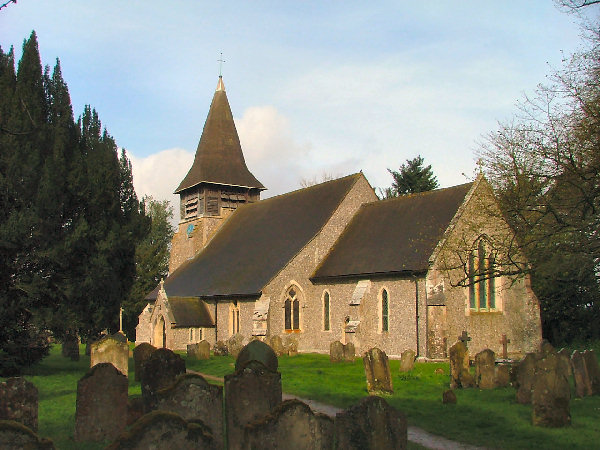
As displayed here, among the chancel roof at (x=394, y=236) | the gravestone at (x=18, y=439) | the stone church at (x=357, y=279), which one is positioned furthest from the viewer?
the chancel roof at (x=394, y=236)

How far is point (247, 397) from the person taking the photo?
8195 mm

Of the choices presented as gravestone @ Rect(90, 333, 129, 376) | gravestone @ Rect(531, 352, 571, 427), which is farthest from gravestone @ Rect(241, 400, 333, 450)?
gravestone @ Rect(90, 333, 129, 376)

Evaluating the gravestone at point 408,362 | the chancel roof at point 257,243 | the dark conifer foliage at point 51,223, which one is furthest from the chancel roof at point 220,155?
the gravestone at point 408,362

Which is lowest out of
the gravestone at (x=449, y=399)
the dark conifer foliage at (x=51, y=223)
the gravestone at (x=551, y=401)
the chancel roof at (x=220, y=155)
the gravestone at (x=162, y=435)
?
the gravestone at (x=449, y=399)

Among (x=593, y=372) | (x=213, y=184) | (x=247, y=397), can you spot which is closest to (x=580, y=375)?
(x=593, y=372)

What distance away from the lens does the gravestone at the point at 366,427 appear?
624 centimetres

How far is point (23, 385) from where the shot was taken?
882cm

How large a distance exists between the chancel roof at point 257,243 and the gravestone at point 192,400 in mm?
18041

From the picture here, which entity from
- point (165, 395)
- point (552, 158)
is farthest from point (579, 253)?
point (165, 395)

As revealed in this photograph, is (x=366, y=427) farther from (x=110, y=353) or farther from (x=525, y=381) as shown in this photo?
(x=110, y=353)

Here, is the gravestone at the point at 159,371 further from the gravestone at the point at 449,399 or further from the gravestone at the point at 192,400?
the gravestone at the point at 449,399

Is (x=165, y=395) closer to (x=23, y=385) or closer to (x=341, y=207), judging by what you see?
(x=23, y=385)

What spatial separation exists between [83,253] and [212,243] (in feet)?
52.9

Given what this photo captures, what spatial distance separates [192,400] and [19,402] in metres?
2.87
